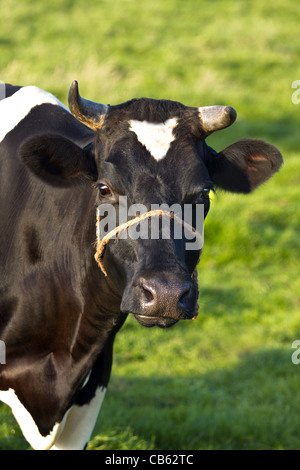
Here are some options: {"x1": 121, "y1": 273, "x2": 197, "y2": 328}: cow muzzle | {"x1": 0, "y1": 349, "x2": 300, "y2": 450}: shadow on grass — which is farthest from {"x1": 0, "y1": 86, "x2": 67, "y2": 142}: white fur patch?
{"x1": 0, "y1": 349, "x2": 300, "y2": 450}: shadow on grass

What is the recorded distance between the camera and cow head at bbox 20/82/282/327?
3.17 metres

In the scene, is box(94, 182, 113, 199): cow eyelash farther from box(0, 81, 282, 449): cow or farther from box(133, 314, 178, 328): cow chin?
box(133, 314, 178, 328): cow chin

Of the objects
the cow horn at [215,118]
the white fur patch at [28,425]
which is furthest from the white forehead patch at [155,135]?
the white fur patch at [28,425]

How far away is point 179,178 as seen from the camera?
3.43 m

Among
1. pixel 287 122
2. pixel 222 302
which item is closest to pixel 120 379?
pixel 222 302

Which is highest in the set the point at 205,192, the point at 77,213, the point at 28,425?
the point at 205,192

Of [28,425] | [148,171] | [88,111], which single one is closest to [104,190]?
[148,171]

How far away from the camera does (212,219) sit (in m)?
8.72

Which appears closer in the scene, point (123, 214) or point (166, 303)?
point (166, 303)

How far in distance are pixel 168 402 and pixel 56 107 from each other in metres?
2.63

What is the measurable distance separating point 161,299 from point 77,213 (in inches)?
39.6

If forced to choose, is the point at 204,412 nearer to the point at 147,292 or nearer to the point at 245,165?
the point at 245,165

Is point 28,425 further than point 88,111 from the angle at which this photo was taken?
Yes
